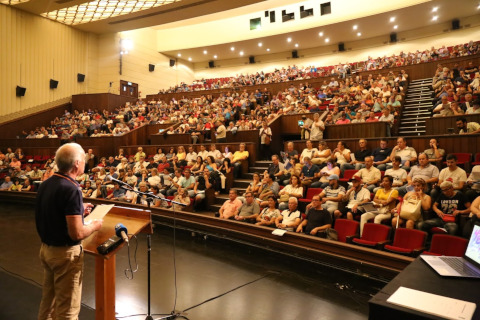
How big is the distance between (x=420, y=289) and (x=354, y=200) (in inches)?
136

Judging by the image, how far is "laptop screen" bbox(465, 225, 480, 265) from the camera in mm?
1299

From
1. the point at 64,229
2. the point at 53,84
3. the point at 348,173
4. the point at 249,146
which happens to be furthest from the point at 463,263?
the point at 53,84

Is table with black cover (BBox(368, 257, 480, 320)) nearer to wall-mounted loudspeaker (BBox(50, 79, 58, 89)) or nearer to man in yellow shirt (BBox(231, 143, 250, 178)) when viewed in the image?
man in yellow shirt (BBox(231, 143, 250, 178))

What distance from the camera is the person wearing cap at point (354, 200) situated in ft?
13.7

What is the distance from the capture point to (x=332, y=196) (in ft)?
15.2

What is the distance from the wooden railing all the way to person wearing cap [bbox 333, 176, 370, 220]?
0.61m

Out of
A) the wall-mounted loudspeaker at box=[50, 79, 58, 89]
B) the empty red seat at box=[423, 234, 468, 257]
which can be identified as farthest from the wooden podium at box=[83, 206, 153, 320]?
the wall-mounted loudspeaker at box=[50, 79, 58, 89]

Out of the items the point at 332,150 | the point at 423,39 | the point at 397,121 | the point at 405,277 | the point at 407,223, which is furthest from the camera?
the point at 423,39

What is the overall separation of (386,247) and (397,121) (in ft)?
16.0

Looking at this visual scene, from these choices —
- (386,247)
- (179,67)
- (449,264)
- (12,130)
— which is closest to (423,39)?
(179,67)

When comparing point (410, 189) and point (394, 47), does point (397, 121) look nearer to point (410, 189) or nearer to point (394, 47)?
point (410, 189)

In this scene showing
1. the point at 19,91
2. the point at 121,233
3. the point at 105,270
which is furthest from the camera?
the point at 19,91

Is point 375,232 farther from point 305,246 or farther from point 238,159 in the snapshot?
point 238,159

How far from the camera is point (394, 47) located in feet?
50.3
